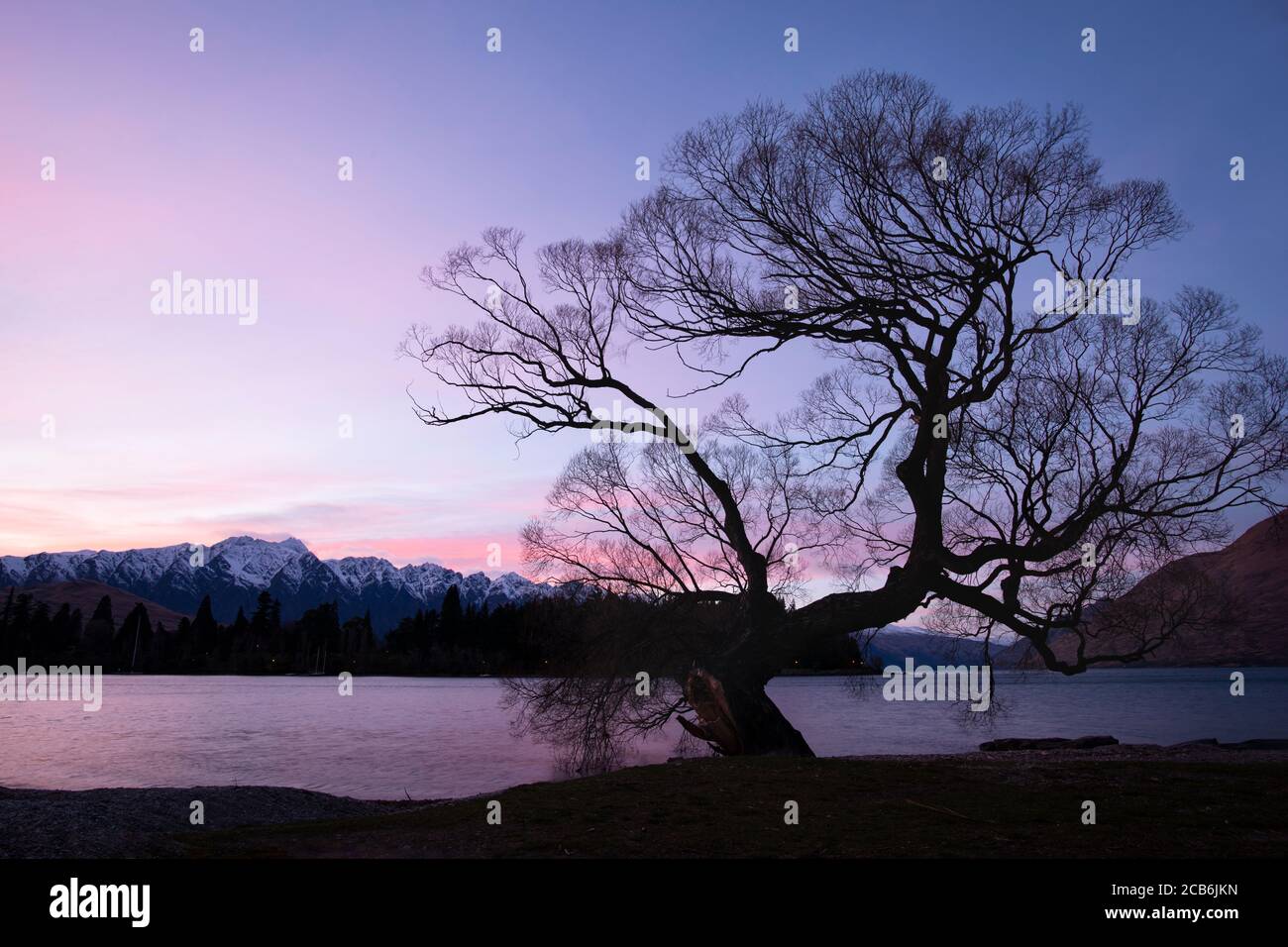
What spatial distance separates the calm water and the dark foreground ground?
6.82 metres

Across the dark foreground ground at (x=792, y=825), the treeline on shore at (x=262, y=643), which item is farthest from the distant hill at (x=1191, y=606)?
the treeline on shore at (x=262, y=643)

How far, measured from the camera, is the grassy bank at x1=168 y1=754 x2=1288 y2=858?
9445 millimetres

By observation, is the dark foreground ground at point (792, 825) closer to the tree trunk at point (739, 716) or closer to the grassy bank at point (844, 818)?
the grassy bank at point (844, 818)

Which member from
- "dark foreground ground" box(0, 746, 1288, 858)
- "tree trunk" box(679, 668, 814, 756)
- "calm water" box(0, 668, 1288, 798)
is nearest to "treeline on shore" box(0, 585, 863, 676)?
"calm water" box(0, 668, 1288, 798)

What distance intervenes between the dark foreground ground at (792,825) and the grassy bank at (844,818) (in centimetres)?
3

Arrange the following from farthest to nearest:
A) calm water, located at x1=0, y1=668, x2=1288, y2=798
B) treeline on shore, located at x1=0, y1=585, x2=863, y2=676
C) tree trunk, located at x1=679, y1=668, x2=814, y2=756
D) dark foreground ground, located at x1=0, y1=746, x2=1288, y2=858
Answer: treeline on shore, located at x1=0, y1=585, x2=863, y2=676 → calm water, located at x1=0, y1=668, x2=1288, y2=798 → tree trunk, located at x1=679, y1=668, x2=814, y2=756 → dark foreground ground, located at x1=0, y1=746, x2=1288, y2=858

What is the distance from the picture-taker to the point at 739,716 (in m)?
18.5

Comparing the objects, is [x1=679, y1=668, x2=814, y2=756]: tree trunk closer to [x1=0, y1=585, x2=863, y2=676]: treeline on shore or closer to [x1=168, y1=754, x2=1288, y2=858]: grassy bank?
[x1=168, y1=754, x2=1288, y2=858]: grassy bank

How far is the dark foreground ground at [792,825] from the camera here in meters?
9.36

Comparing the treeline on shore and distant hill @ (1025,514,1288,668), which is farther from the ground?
distant hill @ (1025,514,1288,668)

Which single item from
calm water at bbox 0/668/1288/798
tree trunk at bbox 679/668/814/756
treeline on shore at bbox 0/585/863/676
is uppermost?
tree trunk at bbox 679/668/814/756

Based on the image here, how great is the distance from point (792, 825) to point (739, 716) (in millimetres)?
8046

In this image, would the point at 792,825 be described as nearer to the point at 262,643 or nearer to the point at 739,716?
the point at 739,716
